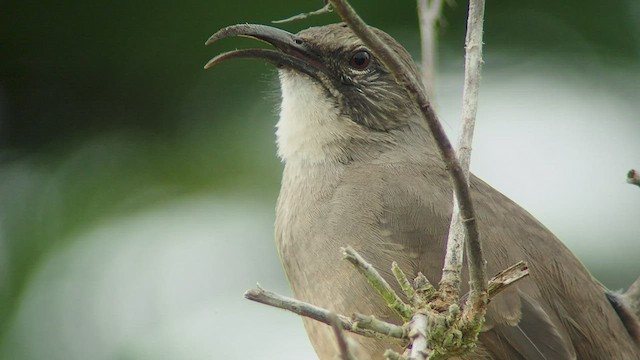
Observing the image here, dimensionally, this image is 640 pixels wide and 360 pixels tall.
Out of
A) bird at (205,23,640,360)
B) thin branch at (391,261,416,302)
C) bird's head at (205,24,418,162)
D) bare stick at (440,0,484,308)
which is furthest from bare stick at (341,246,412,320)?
bird's head at (205,24,418,162)

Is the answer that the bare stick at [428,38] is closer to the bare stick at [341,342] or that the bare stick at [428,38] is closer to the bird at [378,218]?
the bird at [378,218]

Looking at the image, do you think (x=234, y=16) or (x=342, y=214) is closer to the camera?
(x=342, y=214)

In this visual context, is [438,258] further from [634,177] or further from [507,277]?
[507,277]

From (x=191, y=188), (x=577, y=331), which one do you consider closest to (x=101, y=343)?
(x=191, y=188)

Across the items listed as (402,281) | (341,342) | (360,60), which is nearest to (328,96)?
(360,60)

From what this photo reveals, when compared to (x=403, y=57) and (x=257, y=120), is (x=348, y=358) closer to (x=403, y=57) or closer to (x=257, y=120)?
(x=403, y=57)

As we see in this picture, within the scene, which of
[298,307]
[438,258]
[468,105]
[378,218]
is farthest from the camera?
[378,218]
